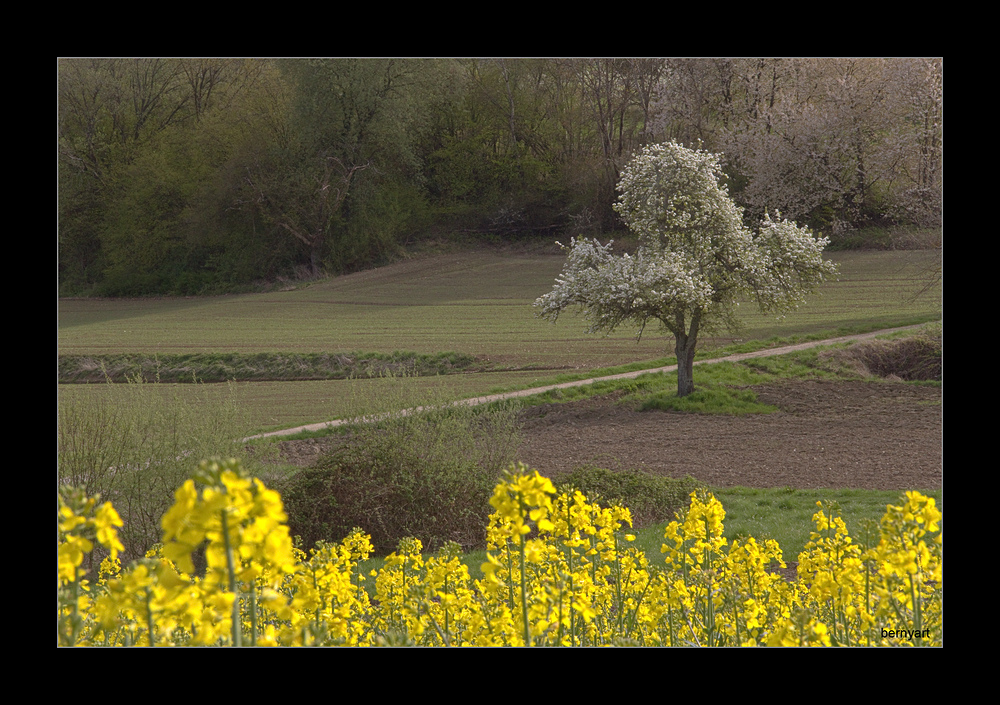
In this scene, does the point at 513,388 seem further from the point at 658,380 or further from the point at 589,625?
the point at 589,625

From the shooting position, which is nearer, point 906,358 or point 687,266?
point 906,358

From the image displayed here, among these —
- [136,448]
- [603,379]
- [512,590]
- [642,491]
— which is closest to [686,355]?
[603,379]

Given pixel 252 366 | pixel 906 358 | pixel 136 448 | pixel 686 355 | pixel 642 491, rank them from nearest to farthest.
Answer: pixel 136 448 < pixel 642 491 < pixel 252 366 < pixel 906 358 < pixel 686 355

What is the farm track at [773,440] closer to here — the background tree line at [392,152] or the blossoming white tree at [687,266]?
the blossoming white tree at [687,266]

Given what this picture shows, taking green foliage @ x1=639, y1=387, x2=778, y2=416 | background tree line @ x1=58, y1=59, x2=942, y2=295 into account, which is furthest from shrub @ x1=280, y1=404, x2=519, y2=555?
green foliage @ x1=639, y1=387, x2=778, y2=416

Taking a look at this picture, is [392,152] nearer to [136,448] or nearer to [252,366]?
[252,366]
